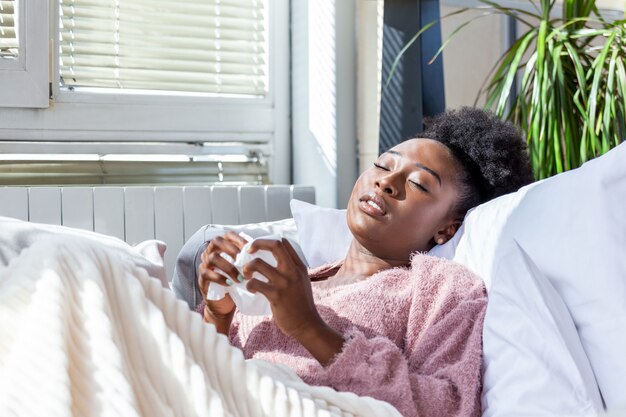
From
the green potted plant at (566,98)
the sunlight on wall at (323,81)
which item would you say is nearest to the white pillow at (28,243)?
the green potted plant at (566,98)

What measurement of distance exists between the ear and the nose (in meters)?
0.15

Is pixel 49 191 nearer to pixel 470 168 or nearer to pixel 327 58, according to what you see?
pixel 327 58

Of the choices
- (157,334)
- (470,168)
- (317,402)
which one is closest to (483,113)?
(470,168)

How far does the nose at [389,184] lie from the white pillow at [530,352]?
0.35m

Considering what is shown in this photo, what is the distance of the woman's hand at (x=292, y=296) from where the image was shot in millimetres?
1219

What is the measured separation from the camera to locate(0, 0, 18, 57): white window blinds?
8.20ft

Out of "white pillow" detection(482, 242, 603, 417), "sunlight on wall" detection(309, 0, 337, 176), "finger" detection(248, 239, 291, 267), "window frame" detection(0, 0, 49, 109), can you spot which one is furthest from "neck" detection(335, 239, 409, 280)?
"window frame" detection(0, 0, 49, 109)

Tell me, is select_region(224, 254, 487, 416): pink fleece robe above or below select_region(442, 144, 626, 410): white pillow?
below

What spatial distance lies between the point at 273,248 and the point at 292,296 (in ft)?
0.27

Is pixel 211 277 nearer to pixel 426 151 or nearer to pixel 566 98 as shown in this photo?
pixel 426 151

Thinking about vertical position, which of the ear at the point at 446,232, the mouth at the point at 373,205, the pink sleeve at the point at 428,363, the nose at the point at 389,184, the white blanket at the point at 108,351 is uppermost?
the nose at the point at 389,184

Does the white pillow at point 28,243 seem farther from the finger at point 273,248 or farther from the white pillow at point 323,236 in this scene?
the white pillow at point 323,236

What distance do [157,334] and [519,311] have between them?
585mm

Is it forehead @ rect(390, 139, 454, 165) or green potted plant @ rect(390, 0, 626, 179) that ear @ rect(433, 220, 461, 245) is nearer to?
forehead @ rect(390, 139, 454, 165)
